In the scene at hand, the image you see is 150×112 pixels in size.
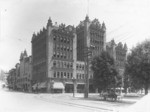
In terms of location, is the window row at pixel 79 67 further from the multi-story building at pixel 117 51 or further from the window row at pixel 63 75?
the multi-story building at pixel 117 51

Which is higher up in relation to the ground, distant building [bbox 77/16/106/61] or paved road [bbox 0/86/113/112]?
distant building [bbox 77/16/106/61]

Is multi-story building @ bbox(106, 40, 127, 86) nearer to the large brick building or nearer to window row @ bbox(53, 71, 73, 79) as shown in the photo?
the large brick building

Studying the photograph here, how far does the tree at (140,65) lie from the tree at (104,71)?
5705 millimetres

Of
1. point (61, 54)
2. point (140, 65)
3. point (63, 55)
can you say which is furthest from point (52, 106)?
point (63, 55)

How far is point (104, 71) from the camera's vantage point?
3444 centimetres

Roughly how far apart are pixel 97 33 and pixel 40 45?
20018mm

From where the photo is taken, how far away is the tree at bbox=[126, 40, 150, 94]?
88.0ft

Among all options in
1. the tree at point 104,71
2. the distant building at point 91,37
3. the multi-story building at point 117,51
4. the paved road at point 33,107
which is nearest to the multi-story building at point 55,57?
the distant building at point 91,37

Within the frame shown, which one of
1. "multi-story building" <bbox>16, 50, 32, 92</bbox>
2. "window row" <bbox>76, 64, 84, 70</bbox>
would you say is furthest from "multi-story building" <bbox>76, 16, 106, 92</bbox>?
"multi-story building" <bbox>16, 50, 32, 92</bbox>

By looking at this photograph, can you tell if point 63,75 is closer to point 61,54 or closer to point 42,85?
point 61,54

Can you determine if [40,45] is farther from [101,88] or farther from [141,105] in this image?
[141,105]

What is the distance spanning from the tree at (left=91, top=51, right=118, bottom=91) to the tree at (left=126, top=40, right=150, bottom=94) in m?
5.70

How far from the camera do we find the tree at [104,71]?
34.3m

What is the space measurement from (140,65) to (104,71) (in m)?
8.06
